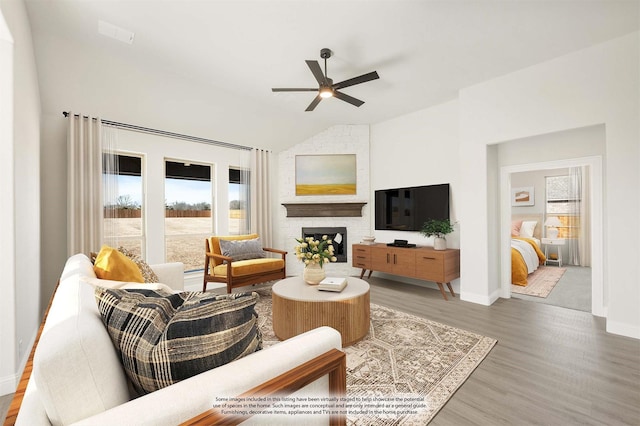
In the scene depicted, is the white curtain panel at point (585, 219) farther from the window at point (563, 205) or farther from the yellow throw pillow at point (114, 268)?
the yellow throw pillow at point (114, 268)

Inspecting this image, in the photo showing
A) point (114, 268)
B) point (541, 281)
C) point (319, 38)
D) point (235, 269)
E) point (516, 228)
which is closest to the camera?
point (114, 268)

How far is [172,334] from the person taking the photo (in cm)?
86

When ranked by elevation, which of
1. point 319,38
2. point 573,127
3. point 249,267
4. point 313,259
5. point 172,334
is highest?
point 319,38

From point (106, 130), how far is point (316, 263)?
10.2 feet

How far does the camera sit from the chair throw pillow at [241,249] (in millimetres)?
4109

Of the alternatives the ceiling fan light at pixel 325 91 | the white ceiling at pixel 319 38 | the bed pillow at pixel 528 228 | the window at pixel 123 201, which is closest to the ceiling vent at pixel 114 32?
the white ceiling at pixel 319 38

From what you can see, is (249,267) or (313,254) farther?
(249,267)

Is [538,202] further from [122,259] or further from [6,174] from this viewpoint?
[6,174]

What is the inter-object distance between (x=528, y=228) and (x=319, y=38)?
18.2 ft

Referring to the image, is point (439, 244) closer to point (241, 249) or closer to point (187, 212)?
point (241, 249)

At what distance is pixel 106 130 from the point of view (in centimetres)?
356

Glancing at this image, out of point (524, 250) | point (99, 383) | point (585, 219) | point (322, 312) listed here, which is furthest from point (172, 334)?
point (585, 219)

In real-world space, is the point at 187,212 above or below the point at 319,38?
below

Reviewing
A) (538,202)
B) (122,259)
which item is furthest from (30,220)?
(538,202)
